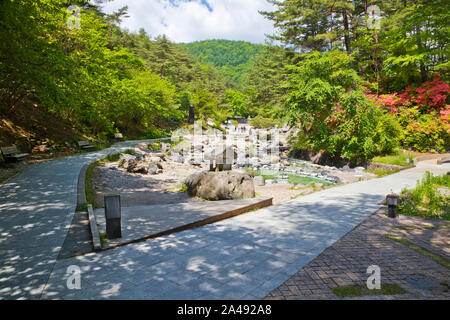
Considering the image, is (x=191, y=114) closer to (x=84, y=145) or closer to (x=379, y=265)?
(x=84, y=145)

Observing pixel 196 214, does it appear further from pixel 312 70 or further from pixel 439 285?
pixel 312 70


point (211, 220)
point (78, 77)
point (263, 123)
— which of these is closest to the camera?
point (211, 220)

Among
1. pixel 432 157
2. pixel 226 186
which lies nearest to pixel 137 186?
pixel 226 186

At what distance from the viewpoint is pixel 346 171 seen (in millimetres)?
15438

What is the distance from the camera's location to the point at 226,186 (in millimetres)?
8852

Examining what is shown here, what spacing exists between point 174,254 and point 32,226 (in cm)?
319

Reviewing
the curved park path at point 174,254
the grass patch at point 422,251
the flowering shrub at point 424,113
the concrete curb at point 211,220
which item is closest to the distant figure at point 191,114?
the flowering shrub at point 424,113

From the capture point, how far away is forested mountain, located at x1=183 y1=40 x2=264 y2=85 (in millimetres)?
89144

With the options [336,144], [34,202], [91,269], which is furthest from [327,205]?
[336,144]

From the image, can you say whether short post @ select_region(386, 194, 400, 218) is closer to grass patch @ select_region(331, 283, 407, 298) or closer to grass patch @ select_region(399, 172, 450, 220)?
grass patch @ select_region(399, 172, 450, 220)

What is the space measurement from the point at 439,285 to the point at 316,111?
1617 centimetres

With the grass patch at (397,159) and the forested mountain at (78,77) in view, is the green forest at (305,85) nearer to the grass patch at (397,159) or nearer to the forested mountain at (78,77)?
the forested mountain at (78,77)

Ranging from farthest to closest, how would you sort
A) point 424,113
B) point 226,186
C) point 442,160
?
point 424,113, point 442,160, point 226,186

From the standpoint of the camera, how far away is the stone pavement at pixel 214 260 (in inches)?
124
